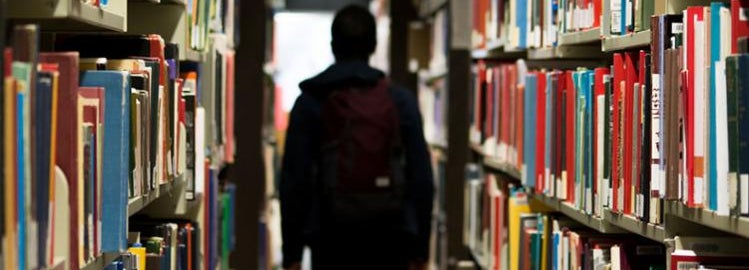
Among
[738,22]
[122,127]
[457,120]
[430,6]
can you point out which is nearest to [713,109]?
[738,22]

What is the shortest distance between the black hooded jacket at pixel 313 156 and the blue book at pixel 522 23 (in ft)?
1.30

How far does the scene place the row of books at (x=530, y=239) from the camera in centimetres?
265

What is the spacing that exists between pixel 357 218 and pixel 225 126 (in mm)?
553

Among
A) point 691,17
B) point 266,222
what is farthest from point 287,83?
point 691,17

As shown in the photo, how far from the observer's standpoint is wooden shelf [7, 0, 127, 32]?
6.15ft

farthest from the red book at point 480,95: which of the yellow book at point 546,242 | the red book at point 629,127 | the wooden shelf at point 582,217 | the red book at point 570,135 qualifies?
the red book at point 629,127

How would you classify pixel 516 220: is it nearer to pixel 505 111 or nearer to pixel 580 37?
pixel 505 111

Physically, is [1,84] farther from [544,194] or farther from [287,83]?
[287,83]

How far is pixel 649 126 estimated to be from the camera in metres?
2.39

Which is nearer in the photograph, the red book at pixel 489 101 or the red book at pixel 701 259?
the red book at pixel 701 259

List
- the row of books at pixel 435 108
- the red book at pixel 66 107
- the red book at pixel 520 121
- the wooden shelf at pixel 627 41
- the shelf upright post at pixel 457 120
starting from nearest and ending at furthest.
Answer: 1. the red book at pixel 66 107
2. the wooden shelf at pixel 627 41
3. the red book at pixel 520 121
4. the shelf upright post at pixel 457 120
5. the row of books at pixel 435 108

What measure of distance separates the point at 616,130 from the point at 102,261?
112 cm

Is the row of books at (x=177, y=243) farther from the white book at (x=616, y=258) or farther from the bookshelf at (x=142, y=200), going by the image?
the white book at (x=616, y=258)

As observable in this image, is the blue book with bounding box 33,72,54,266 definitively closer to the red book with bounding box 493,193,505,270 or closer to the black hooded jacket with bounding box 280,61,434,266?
the black hooded jacket with bounding box 280,61,434,266
